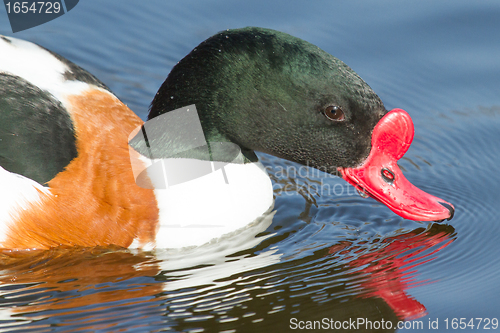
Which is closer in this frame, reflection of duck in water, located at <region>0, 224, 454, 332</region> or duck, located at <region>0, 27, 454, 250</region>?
reflection of duck in water, located at <region>0, 224, 454, 332</region>

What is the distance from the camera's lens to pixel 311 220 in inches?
176

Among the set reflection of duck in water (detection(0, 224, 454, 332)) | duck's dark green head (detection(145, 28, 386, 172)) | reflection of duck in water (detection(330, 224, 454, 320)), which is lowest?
reflection of duck in water (detection(0, 224, 454, 332))

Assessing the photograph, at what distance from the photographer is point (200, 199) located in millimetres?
4086

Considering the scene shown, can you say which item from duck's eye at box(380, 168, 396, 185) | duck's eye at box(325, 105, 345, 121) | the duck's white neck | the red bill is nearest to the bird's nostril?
the red bill

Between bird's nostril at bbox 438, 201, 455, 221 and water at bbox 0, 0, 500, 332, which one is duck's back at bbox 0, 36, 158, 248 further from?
bird's nostril at bbox 438, 201, 455, 221

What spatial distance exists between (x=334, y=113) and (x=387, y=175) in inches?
20.5

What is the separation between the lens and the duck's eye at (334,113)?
150 inches

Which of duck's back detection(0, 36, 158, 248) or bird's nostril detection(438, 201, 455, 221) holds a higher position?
bird's nostril detection(438, 201, 455, 221)

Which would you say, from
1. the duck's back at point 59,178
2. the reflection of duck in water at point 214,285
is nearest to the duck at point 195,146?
the duck's back at point 59,178

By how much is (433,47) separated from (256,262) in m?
3.09

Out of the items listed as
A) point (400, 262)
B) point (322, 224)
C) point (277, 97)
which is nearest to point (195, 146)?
point (277, 97)

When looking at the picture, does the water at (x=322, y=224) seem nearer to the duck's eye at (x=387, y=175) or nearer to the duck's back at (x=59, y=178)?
the duck's back at (x=59, y=178)

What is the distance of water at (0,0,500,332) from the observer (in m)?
3.54

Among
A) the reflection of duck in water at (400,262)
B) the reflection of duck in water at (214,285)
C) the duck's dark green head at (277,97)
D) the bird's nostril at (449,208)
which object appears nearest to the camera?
the reflection of duck in water at (214,285)
